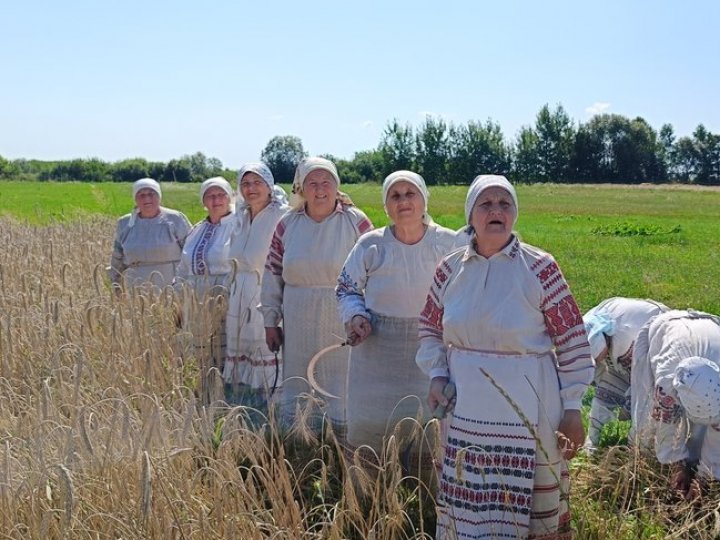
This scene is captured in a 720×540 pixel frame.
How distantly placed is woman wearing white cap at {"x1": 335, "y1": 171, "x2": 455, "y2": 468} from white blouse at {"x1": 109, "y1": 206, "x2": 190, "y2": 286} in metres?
3.42

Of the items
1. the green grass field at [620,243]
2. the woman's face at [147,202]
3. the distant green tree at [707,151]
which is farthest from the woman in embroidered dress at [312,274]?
the distant green tree at [707,151]

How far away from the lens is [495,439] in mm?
2721

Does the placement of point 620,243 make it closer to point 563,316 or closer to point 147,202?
point 147,202

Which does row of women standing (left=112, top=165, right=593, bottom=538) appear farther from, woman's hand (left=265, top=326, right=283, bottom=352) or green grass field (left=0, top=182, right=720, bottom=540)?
woman's hand (left=265, top=326, right=283, bottom=352)

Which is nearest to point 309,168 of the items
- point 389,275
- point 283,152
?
point 389,275

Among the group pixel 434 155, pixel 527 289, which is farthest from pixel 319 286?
pixel 434 155

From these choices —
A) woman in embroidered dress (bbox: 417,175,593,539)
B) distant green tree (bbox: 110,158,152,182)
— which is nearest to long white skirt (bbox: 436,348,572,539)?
woman in embroidered dress (bbox: 417,175,593,539)

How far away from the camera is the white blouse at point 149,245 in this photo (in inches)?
263

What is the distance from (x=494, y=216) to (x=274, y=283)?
6.40 ft

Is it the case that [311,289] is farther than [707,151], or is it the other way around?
[707,151]

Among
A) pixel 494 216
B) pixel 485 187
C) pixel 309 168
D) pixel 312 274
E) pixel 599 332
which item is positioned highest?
pixel 309 168

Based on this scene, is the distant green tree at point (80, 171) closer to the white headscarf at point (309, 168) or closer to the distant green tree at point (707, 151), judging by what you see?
the distant green tree at point (707, 151)

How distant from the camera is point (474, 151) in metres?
66.0

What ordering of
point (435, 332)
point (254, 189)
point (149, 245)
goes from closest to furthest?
point (435, 332)
point (254, 189)
point (149, 245)
